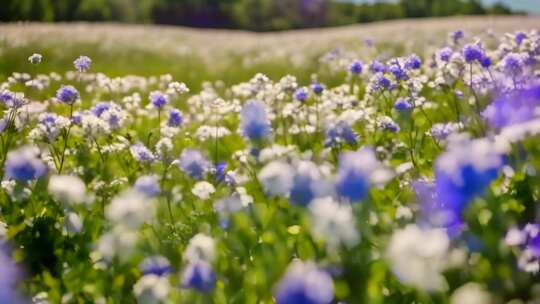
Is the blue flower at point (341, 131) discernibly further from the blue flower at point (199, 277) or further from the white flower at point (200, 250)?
the blue flower at point (199, 277)

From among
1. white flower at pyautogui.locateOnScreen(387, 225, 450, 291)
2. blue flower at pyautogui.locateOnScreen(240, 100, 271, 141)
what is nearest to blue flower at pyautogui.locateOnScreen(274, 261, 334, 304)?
white flower at pyautogui.locateOnScreen(387, 225, 450, 291)

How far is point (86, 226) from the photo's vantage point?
8.95ft

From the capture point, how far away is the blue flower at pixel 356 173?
5.50 ft

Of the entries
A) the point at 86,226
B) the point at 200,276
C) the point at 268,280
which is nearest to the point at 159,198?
the point at 86,226

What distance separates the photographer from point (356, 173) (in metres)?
1.69

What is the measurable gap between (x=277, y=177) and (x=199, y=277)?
1.08ft

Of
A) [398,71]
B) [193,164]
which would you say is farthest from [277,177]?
[398,71]

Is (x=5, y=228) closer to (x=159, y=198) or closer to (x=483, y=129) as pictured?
(x=159, y=198)

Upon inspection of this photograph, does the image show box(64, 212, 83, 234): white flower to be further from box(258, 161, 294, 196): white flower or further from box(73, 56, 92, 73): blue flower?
box(258, 161, 294, 196): white flower

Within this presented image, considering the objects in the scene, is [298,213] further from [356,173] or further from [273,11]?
[273,11]

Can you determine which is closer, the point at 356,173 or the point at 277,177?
the point at 356,173

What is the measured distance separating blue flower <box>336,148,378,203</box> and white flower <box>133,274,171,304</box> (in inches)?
20.9

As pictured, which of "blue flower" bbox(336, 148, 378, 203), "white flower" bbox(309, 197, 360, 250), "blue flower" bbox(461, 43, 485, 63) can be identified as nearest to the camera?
"white flower" bbox(309, 197, 360, 250)

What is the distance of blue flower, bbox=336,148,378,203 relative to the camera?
1.68 meters
